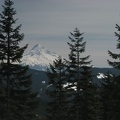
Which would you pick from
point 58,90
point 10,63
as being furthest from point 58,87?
point 10,63

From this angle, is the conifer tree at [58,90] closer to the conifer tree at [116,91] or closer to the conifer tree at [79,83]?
the conifer tree at [79,83]

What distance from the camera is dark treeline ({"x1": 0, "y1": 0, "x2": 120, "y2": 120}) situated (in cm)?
3155

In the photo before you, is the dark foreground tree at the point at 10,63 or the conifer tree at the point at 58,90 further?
the conifer tree at the point at 58,90

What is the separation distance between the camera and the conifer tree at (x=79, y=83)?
3997cm

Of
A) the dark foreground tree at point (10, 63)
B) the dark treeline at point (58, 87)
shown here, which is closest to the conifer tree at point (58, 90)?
the dark treeline at point (58, 87)

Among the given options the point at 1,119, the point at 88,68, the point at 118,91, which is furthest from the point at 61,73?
the point at 118,91

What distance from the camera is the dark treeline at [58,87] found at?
31.5 metres

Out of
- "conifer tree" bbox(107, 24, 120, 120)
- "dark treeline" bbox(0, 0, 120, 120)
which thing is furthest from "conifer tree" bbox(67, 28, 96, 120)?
"conifer tree" bbox(107, 24, 120, 120)

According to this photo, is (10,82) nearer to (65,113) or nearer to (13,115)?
(13,115)

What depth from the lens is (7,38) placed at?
31.9m

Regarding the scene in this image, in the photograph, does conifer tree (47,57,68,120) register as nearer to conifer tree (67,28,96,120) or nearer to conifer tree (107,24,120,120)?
conifer tree (67,28,96,120)

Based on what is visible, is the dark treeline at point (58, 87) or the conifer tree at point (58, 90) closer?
the dark treeline at point (58, 87)

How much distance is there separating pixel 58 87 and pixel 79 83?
583cm

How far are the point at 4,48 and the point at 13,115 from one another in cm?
613
